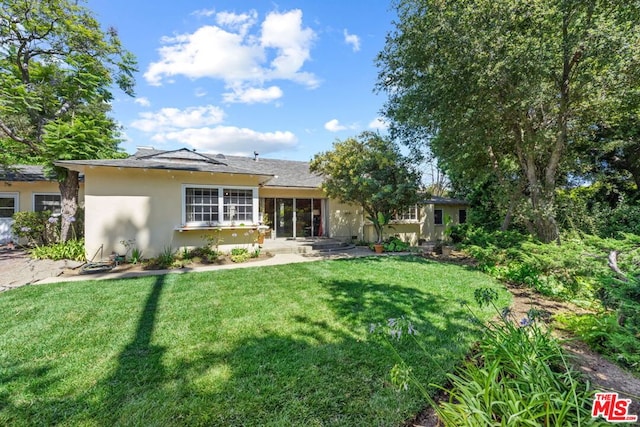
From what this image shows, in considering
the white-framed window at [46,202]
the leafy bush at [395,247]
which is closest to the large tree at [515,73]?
the leafy bush at [395,247]

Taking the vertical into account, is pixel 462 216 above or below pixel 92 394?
above

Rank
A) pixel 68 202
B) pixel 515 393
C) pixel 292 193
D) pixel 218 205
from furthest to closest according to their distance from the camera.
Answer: pixel 292 193 < pixel 218 205 < pixel 68 202 < pixel 515 393

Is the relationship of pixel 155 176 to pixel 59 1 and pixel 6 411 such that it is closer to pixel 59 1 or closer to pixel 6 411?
pixel 59 1

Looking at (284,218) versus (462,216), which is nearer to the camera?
(284,218)

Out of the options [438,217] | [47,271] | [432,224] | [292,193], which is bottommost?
[47,271]

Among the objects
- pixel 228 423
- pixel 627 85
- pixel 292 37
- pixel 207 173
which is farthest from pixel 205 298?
pixel 627 85

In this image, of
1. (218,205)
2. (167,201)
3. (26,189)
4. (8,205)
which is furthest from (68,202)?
(8,205)

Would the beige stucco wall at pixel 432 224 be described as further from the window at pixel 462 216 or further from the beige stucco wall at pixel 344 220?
the beige stucco wall at pixel 344 220

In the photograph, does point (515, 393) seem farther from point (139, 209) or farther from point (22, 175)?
point (22, 175)

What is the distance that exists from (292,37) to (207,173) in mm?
5969

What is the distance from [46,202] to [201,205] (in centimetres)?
911

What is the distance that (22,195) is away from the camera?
12.6 m

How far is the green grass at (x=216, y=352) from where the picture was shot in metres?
2.40

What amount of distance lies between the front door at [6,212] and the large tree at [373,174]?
47.2ft
